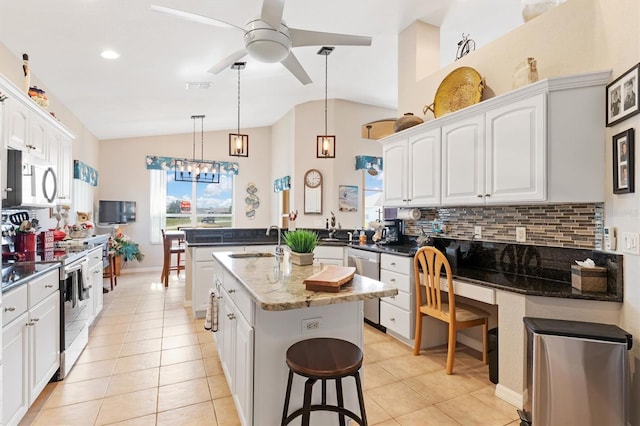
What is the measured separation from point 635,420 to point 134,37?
4528mm

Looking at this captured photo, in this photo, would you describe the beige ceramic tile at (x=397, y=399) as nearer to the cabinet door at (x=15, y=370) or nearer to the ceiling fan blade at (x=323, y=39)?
the cabinet door at (x=15, y=370)

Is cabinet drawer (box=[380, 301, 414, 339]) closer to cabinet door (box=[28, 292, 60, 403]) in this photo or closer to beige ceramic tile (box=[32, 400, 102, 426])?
beige ceramic tile (box=[32, 400, 102, 426])

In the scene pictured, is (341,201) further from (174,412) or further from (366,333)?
(174,412)

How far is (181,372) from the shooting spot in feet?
8.98

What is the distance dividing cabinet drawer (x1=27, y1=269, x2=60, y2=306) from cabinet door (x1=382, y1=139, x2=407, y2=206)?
317cm

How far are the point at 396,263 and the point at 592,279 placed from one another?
158 cm

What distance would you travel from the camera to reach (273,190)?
26.4ft

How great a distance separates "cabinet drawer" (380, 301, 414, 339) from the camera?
3232mm

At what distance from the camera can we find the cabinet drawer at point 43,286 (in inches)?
82.0

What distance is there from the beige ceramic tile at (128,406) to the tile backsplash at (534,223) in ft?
9.76

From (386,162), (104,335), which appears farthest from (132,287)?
(386,162)

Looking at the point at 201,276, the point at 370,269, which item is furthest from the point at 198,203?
the point at 370,269

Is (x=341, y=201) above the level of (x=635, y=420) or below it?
above

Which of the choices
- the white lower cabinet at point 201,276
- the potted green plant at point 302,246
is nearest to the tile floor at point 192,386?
the white lower cabinet at point 201,276
